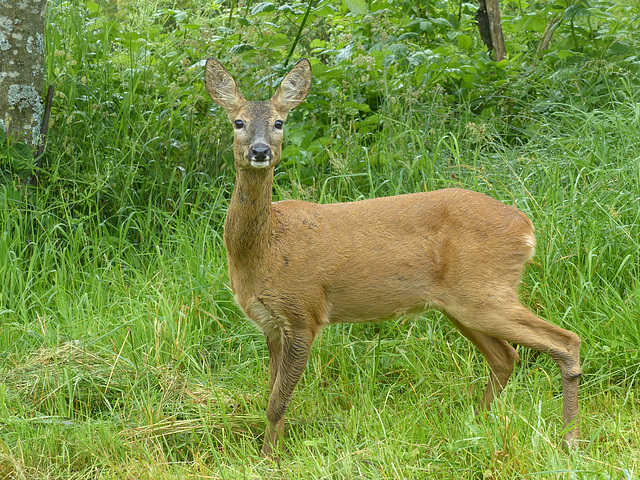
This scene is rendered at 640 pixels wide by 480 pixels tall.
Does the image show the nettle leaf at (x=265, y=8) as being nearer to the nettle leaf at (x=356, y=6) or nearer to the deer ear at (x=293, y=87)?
the nettle leaf at (x=356, y=6)

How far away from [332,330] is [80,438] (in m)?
1.49

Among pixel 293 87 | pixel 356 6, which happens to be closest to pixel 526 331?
pixel 293 87

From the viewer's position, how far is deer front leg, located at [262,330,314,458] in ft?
11.2

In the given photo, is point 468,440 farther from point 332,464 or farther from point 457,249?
point 457,249

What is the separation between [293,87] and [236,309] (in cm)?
134

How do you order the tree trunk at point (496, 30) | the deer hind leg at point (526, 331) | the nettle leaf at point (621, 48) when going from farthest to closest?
the tree trunk at point (496, 30)
the nettle leaf at point (621, 48)
the deer hind leg at point (526, 331)

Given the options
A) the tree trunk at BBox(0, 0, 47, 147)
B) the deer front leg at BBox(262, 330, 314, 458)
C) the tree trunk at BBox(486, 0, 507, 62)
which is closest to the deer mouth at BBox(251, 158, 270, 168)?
the deer front leg at BBox(262, 330, 314, 458)

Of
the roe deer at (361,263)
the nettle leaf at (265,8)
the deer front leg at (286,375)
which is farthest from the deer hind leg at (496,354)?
the nettle leaf at (265,8)

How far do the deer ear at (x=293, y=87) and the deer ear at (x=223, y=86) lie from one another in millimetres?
189

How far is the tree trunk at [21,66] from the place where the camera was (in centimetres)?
489

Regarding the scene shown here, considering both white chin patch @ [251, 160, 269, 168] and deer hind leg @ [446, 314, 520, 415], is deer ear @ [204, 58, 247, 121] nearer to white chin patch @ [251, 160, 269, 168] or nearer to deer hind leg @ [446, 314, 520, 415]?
white chin patch @ [251, 160, 269, 168]

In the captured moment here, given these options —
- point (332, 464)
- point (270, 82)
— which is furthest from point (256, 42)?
point (332, 464)

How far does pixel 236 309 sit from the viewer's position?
427cm

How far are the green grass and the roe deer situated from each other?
0.91 ft
